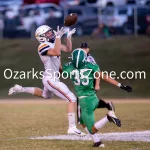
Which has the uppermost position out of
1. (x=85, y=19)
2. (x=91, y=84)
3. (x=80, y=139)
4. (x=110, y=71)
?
(x=91, y=84)

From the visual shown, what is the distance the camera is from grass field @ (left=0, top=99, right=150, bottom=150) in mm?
9500

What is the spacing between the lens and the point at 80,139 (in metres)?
10.2

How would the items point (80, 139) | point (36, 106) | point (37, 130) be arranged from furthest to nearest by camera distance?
point (36, 106), point (37, 130), point (80, 139)

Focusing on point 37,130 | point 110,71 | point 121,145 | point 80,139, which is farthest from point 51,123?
point 110,71

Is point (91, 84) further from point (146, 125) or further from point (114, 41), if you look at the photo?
point (114, 41)

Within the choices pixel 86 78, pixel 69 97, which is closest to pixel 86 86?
pixel 86 78

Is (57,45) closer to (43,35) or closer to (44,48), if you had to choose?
(44,48)

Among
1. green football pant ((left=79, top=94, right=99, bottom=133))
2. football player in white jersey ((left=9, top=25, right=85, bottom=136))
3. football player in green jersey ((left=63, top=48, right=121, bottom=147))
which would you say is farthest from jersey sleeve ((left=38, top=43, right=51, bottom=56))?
green football pant ((left=79, top=94, right=99, bottom=133))

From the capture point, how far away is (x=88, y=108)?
9.29 meters

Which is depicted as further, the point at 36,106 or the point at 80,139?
the point at 36,106

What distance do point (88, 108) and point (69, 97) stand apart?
1.64 metres

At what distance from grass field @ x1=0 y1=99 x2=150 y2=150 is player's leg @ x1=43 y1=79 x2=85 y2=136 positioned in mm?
532

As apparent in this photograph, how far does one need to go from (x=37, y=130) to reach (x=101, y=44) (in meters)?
12.5

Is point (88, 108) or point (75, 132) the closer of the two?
point (88, 108)
